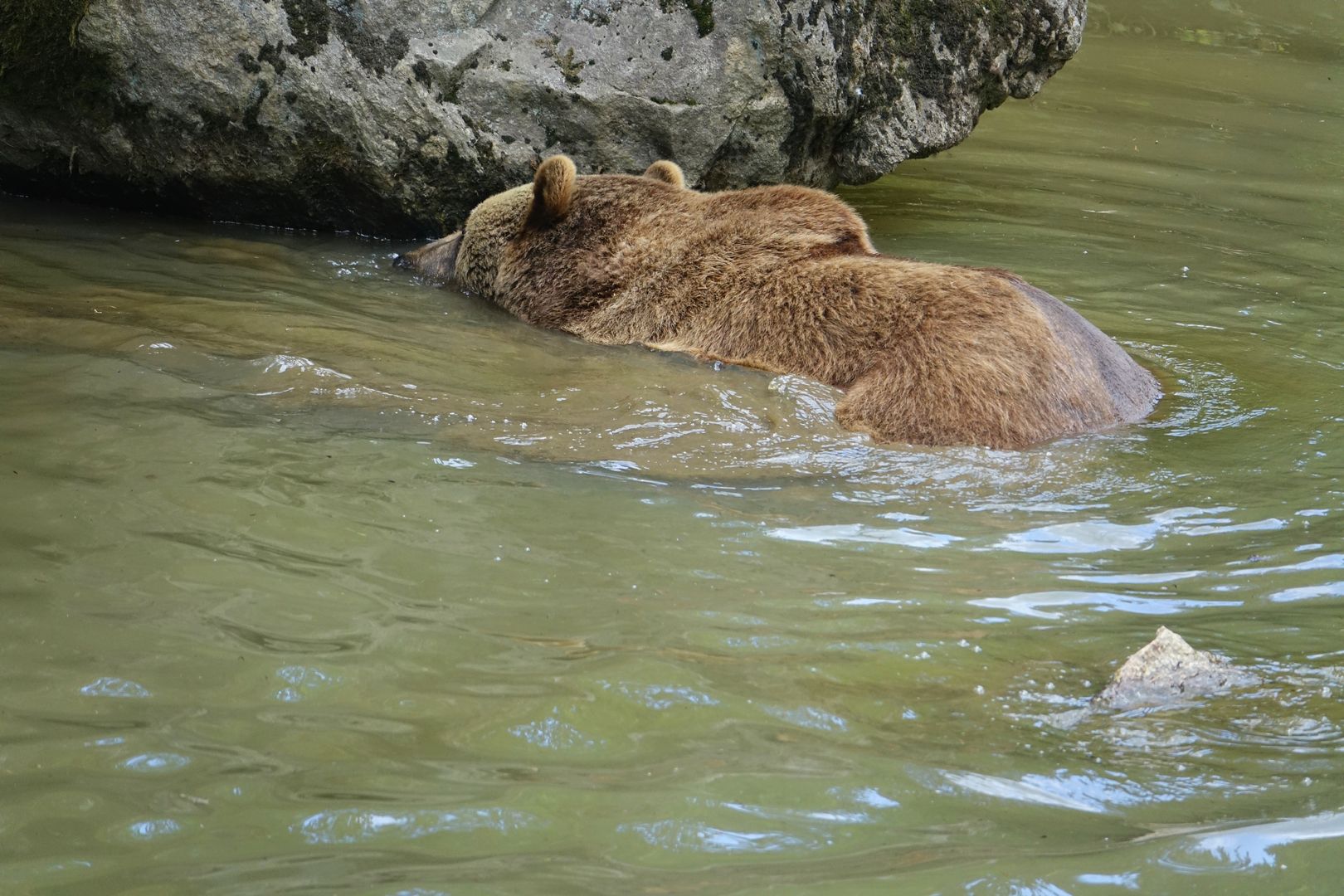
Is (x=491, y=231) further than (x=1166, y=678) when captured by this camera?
Yes

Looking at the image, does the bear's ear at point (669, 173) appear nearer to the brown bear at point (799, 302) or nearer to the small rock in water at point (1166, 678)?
the brown bear at point (799, 302)

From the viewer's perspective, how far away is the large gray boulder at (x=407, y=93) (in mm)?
7602

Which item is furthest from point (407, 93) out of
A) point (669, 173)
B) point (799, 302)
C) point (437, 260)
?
point (799, 302)

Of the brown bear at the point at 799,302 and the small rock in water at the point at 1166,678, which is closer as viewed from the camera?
the small rock in water at the point at 1166,678

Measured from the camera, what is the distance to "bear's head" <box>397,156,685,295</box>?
23.7 feet

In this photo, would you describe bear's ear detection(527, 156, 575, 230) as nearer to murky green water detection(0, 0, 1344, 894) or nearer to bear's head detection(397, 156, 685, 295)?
bear's head detection(397, 156, 685, 295)

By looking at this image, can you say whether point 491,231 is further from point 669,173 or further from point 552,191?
point 669,173

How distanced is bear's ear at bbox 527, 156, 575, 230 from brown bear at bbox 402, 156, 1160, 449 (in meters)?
0.01

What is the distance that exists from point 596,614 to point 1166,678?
148 centimetres

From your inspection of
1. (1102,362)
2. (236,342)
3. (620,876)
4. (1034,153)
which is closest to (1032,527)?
(1102,362)

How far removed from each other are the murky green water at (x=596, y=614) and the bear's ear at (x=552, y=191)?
2.15ft

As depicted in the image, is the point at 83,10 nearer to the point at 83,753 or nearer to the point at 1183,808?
the point at 83,753

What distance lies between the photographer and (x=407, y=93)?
25.5 feet

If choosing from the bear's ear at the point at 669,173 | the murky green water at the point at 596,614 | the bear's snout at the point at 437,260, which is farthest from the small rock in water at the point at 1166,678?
the bear's snout at the point at 437,260
